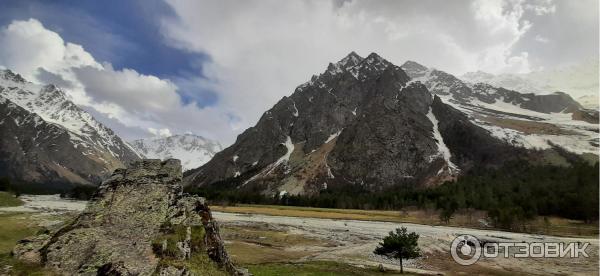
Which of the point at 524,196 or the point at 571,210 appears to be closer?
the point at 571,210

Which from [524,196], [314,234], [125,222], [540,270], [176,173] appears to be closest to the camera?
[125,222]

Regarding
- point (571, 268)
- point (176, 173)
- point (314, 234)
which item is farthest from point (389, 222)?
point (176, 173)

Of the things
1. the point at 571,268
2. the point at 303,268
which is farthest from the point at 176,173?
the point at 571,268

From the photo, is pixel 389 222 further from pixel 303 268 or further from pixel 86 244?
pixel 86 244

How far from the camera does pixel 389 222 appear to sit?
163 m

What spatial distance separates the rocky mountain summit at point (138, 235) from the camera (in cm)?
2264

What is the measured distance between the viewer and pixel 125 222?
25297mm

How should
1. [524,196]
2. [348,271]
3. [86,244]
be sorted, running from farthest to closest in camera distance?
[524,196] < [348,271] < [86,244]

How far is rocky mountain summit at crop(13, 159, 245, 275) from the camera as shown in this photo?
22.6m

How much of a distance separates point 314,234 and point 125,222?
88.5 metres

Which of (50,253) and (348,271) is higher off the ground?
(50,253)

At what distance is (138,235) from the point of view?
24.5 meters

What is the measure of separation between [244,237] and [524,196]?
14703 cm

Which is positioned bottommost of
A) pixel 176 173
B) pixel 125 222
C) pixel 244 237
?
pixel 244 237
